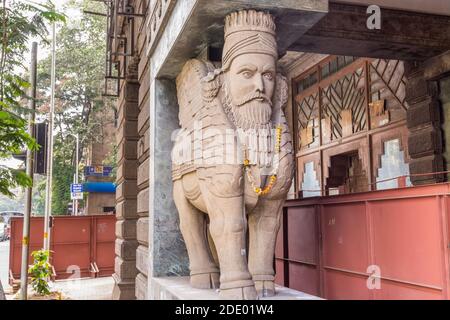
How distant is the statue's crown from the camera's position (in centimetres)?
364

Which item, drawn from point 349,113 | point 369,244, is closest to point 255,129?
point 369,244

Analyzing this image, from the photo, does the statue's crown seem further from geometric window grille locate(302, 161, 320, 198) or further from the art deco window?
geometric window grille locate(302, 161, 320, 198)

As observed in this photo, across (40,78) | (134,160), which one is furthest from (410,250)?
(40,78)

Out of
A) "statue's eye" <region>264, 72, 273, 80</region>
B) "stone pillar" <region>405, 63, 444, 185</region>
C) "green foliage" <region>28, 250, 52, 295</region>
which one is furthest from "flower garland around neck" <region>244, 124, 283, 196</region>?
"green foliage" <region>28, 250, 52, 295</region>

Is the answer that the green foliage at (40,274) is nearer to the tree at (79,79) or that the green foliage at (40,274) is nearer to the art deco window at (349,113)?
the art deco window at (349,113)

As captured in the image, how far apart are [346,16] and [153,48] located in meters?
2.69

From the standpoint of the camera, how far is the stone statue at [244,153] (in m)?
3.62

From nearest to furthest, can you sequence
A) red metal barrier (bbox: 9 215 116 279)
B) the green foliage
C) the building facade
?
the building facade
the green foliage
red metal barrier (bbox: 9 215 116 279)

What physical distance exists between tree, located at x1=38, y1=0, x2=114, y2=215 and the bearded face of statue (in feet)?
62.8

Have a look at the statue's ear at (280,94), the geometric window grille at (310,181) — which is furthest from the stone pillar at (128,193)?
the statue's ear at (280,94)

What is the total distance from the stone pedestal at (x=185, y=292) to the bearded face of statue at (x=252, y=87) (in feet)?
4.62

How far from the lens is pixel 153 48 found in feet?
18.0

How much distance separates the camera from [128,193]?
8.77m
